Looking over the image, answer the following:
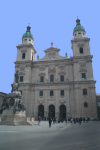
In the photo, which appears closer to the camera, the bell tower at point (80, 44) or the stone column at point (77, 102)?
the stone column at point (77, 102)

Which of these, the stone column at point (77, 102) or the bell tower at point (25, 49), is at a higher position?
the bell tower at point (25, 49)

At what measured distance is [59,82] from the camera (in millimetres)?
43094

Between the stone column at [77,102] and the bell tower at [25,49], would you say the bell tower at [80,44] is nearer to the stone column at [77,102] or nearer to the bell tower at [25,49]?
the stone column at [77,102]

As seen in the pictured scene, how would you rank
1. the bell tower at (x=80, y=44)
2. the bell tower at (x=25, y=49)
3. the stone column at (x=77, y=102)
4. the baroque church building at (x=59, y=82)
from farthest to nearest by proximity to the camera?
the bell tower at (x=25, y=49) → the bell tower at (x=80, y=44) → the baroque church building at (x=59, y=82) → the stone column at (x=77, y=102)

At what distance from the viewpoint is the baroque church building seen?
40031 mm

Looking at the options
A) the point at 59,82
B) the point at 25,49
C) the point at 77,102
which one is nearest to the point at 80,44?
the point at 59,82

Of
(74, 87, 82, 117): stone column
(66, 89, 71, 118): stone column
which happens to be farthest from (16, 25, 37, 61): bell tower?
(74, 87, 82, 117): stone column

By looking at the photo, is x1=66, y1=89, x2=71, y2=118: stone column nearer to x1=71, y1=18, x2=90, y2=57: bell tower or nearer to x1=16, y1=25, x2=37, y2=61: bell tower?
x1=71, y1=18, x2=90, y2=57: bell tower

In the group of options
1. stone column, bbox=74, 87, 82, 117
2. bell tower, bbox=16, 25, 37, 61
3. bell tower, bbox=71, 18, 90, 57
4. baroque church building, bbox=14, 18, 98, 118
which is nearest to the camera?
stone column, bbox=74, 87, 82, 117

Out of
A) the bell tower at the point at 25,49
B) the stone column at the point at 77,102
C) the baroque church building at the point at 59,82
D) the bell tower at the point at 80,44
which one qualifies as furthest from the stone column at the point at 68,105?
the bell tower at the point at 25,49

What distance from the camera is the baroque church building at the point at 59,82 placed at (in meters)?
40.0

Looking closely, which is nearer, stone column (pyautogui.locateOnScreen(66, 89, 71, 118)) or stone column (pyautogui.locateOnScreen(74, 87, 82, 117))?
stone column (pyautogui.locateOnScreen(74, 87, 82, 117))

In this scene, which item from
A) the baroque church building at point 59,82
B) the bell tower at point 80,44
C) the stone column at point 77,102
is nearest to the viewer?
the stone column at point 77,102

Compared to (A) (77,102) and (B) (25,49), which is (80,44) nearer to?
(B) (25,49)
